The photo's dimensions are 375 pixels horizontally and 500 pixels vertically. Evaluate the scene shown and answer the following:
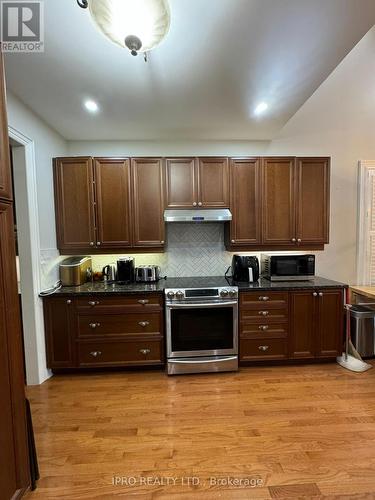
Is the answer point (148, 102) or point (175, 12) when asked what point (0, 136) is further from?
point (148, 102)

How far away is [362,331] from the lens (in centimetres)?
287

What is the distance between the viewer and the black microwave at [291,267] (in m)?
2.89

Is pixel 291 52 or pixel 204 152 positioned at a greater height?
pixel 291 52

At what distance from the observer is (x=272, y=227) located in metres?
2.97

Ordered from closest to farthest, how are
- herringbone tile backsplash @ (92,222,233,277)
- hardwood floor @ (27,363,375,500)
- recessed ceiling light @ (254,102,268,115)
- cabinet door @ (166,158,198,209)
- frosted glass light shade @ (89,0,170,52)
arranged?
frosted glass light shade @ (89,0,170,52)
hardwood floor @ (27,363,375,500)
recessed ceiling light @ (254,102,268,115)
cabinet door @ (166,158,198,209)
herringbone tile backsplash @ (92,222,233,277)

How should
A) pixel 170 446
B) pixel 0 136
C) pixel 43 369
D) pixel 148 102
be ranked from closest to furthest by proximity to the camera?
pixel 0 136 → pixel 170 446 → pixel 148 102 → pixel 43 369

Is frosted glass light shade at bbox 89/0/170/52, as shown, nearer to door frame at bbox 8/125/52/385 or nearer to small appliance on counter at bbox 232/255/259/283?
door frame at bbox 8/125/52/385

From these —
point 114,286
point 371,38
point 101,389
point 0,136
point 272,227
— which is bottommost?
point 101,389

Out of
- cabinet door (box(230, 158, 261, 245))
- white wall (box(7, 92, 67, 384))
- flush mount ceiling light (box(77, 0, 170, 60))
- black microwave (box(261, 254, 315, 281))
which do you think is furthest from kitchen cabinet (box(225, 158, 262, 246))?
white wall (box(7, 92, 67, 384))

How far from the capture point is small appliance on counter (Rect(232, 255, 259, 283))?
9.49 ft

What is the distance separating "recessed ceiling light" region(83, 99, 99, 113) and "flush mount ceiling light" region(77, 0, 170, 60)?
972 mm

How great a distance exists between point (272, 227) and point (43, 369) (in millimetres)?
2957

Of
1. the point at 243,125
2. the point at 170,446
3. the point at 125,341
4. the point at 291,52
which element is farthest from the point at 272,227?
the point at 170,446

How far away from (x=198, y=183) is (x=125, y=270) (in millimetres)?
1344
